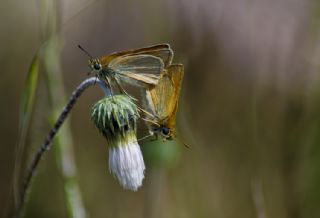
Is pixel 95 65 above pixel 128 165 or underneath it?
above

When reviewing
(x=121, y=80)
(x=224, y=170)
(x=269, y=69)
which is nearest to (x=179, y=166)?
(x=224, y=170)

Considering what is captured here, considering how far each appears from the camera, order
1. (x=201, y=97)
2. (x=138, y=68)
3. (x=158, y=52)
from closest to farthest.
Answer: (x=158, y=52), (x=138, y=68), (x=201, y=97)

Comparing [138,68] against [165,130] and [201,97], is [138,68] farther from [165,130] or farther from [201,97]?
[201,97]

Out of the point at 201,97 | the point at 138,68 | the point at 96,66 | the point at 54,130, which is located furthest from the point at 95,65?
the point at 201,97

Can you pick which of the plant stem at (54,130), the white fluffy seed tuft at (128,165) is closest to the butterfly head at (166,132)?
the white fluffy seed tuft at (128,165)

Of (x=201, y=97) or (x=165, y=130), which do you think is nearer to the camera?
(x=165, y=130)

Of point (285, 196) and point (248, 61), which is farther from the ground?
point (248, 61)

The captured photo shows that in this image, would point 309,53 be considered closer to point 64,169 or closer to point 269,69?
point 269,69
